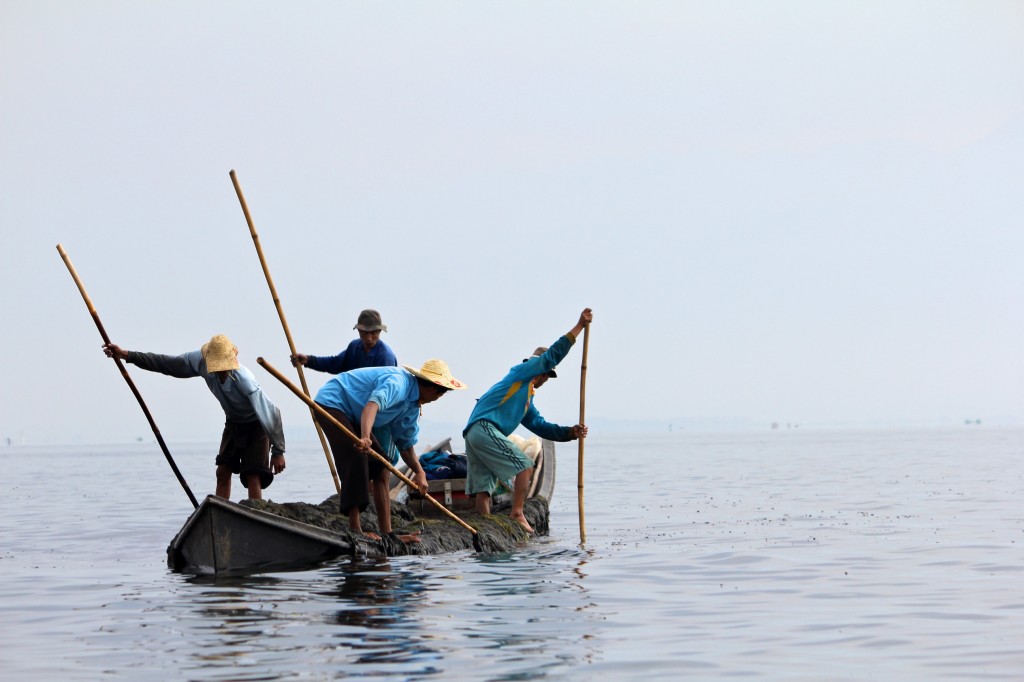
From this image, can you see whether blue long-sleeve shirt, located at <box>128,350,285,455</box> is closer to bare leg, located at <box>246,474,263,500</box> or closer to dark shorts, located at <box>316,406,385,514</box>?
bare leg, located at <box>246,474,263,500</box>

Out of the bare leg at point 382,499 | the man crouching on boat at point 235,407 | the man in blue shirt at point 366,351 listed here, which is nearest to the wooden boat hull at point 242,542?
the bare leg at point 382,499

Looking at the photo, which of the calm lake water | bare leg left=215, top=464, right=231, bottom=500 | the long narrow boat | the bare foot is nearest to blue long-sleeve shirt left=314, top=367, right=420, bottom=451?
the long narrow boat

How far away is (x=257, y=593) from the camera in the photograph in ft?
30.2

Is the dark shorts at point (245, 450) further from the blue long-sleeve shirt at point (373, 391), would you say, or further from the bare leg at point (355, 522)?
the blue long-sleeve shirt at point (373, 391)

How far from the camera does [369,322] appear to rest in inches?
475

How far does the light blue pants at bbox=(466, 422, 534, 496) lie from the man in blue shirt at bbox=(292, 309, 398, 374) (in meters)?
1.04

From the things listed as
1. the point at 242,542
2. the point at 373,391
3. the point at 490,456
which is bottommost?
the point at 242,542

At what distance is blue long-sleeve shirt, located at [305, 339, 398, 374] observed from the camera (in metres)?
12.2

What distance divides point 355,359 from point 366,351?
244mm

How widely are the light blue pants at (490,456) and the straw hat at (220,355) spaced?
8.01ft

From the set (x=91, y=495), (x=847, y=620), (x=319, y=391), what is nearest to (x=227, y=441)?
(x=319, y=391)

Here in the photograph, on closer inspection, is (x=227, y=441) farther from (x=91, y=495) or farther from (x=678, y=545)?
(x=91, y=495)

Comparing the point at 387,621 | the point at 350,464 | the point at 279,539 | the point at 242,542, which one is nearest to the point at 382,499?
the point at 350,464

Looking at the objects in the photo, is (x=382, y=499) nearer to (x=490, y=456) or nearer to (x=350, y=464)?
(x=350, y=464)
